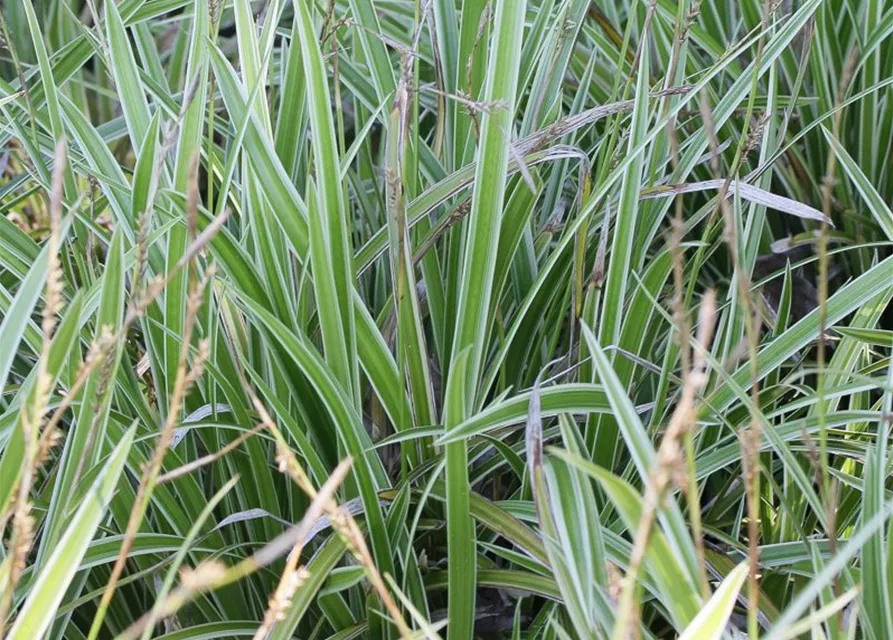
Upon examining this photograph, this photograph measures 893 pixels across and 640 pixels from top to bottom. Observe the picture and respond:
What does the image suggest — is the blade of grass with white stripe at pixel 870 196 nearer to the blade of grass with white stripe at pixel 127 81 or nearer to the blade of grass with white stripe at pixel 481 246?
the blade of grass with white stripe at pixel 481 246

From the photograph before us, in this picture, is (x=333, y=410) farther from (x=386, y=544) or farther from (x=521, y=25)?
(x=521, y=25)

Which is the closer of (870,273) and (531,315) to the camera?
(870,273)

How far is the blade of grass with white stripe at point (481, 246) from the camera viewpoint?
2.78 feet

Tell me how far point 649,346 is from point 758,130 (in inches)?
11.5

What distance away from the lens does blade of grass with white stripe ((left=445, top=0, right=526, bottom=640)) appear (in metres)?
0.85

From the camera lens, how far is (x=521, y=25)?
0.89 metres

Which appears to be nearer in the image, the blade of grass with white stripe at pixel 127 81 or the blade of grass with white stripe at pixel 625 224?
the blade of grass with white stripe at pixel 625 224

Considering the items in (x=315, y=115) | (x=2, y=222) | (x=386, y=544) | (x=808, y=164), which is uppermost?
(x=315, y=115)

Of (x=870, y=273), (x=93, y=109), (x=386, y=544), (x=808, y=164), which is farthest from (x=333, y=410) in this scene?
(x=93, y=109)

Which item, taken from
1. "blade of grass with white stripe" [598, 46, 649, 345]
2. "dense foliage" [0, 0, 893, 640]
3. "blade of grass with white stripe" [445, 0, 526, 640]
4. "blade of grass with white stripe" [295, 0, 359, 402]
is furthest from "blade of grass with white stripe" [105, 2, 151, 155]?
"blade of grass with white stripe" [598, 46, 649, 345]

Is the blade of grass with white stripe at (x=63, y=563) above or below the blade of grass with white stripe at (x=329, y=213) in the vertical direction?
below

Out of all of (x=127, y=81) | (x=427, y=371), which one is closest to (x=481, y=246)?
(x=427, y=371)

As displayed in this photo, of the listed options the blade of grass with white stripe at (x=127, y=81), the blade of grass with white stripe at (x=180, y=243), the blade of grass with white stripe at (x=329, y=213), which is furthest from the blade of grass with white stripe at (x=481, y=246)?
the blade of grass with white stripe at (x=127, y=81)

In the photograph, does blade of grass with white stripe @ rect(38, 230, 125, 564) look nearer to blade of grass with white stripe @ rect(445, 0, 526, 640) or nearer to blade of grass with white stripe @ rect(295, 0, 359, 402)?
blade of grass with white stripe @ rect(295, 0, 359, 402)
